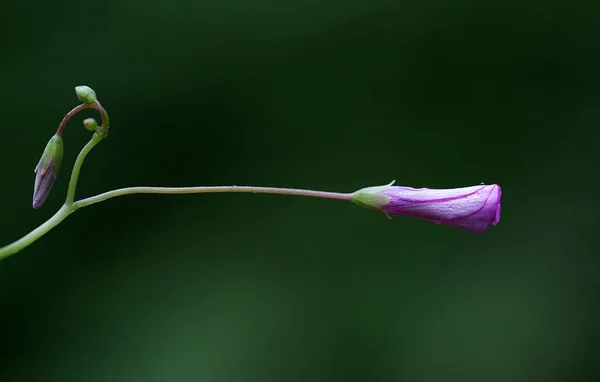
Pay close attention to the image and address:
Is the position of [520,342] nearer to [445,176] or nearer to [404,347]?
[404,347]

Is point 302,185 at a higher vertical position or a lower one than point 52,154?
higher

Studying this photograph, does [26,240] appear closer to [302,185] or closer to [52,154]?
[52,154]

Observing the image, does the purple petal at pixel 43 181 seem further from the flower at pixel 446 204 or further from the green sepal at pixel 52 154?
the flower at pixel 446 204

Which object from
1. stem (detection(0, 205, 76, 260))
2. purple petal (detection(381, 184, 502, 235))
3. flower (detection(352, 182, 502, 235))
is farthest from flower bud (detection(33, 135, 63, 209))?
purple petal (detection(381, 184, 502, 235))

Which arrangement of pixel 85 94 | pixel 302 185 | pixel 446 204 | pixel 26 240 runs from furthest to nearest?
pixel 302 185 → pixel 446 204 → pixel 85 94 → pixel 26 240

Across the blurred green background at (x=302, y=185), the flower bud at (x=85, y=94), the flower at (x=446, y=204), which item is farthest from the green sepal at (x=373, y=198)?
the blurred green background at (x=302, y=185)

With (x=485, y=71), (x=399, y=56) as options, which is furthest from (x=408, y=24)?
(x=485, y=71)

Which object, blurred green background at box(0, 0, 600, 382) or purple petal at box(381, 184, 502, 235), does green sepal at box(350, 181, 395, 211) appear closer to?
purple petal at box(381, 184, 502, 235)

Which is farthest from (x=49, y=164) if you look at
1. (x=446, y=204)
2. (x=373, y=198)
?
(x=446, y=204)
